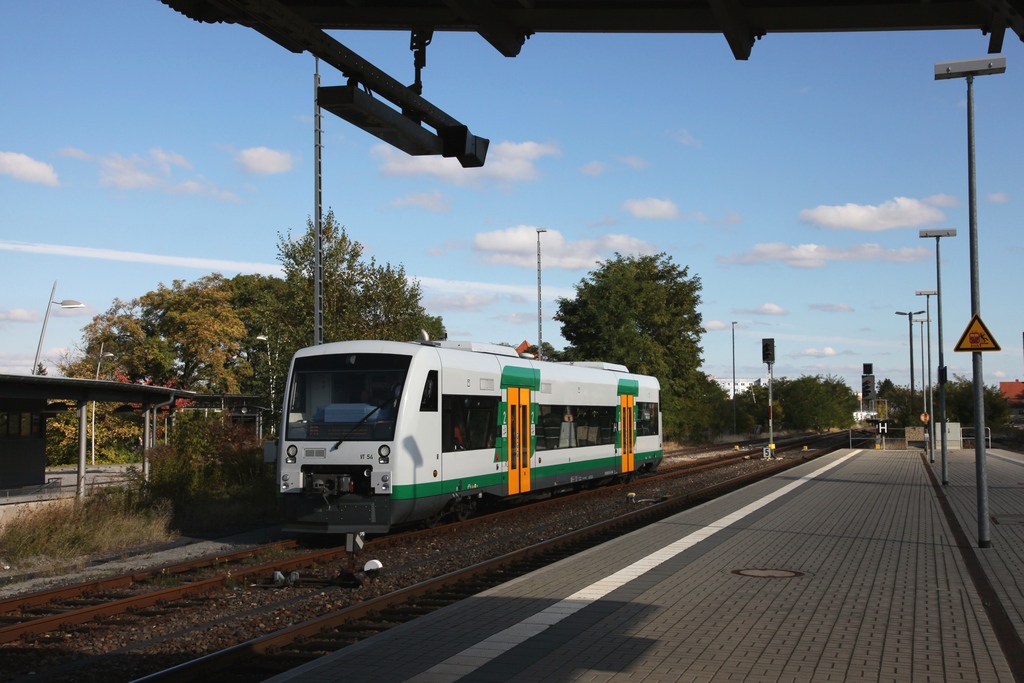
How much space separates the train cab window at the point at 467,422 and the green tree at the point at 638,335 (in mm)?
31924

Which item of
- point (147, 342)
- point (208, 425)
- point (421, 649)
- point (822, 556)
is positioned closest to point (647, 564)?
point (822, 556)

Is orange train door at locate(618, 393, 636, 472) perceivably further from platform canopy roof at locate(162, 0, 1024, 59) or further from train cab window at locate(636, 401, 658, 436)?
platform canopy roof at locate(162, 0, 1024, 59)

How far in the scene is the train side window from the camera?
15147 millimetres

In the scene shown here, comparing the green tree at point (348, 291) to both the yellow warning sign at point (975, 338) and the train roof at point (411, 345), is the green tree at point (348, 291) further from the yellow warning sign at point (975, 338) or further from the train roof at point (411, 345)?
the yellow warning sign at point (975, 338)

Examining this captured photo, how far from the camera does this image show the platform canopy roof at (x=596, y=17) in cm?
576

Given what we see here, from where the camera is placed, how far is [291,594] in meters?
11.1

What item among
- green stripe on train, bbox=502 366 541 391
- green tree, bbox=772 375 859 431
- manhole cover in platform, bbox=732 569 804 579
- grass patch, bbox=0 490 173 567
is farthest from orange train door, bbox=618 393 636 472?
green tree, bbox=772 375 859 431

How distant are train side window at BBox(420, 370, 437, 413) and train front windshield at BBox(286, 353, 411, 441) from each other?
48 centimetres

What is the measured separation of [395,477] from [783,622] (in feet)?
23.1

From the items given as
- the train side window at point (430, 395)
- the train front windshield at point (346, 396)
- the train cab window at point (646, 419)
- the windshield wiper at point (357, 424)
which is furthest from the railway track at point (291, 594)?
the train cab window at point (646, 419)

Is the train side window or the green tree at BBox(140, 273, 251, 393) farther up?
the green tree at BBox(140, 273, 251, 393)

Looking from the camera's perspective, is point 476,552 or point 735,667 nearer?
point 735,667

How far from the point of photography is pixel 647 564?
1199cm

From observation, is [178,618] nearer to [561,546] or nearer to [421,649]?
[421,649]
